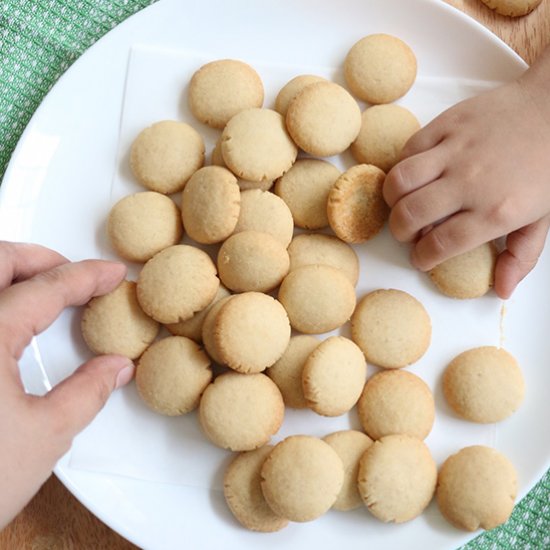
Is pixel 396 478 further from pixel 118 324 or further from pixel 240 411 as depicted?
pixel 118 324

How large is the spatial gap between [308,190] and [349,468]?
0.30 meters

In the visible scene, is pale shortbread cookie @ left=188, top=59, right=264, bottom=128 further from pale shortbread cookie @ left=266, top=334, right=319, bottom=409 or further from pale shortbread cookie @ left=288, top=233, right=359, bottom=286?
pale shortbread cookie @ left=266, top=334, right=319, bottom=409

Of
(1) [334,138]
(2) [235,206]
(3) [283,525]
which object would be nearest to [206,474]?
(3) [283,525]

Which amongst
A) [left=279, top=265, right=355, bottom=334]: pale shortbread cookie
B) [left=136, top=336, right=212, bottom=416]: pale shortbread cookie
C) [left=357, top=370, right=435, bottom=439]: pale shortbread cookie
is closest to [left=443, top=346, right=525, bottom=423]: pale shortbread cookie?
[left=357, top=370, right=435, bottom=439]: pale shortbread cookie

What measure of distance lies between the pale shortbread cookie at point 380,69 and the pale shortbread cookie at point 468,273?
202mm

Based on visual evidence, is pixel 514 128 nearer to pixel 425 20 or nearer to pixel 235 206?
pixel 425 20

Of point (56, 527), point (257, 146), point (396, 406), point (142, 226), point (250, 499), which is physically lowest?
point (56, 527)

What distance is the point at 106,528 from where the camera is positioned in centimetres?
81

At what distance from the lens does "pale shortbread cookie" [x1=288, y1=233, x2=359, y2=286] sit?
2.59ft

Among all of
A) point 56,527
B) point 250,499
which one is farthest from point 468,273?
point 56,527

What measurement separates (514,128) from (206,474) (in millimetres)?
494

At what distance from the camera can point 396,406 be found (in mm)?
758

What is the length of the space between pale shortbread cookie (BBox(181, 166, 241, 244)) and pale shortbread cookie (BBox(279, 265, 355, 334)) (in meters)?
0.09

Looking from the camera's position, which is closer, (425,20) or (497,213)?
(497,213)
